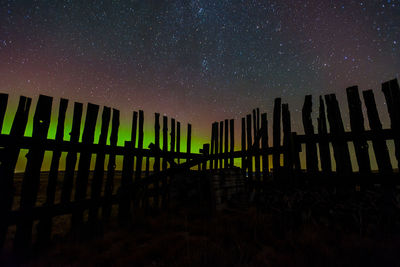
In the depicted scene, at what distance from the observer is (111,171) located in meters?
4.10

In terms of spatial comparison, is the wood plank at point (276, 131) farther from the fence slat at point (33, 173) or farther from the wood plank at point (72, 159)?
the fence slat at point (33, 173)

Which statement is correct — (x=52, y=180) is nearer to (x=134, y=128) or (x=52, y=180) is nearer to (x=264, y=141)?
(x=134, y=128)

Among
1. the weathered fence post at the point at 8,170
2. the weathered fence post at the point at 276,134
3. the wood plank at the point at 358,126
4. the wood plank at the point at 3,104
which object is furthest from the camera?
the weathered fence post at the point at 276,134

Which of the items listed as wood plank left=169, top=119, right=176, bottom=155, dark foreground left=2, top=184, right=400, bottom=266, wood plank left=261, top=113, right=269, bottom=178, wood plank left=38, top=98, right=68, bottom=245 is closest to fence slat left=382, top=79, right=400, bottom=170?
dark foreground left=2, top=184, right=400, bottom=266

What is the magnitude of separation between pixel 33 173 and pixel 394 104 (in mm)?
6681

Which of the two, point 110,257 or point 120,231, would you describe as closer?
point 110,257

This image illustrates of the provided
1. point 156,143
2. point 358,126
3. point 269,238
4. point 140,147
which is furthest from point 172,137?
point 358,126

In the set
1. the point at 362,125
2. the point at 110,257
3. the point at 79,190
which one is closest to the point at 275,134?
the point at 362,125

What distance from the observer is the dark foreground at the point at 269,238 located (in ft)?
7.39

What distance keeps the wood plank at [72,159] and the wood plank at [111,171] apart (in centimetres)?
69

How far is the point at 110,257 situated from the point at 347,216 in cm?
403

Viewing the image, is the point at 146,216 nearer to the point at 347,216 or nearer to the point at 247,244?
the point at 247,244

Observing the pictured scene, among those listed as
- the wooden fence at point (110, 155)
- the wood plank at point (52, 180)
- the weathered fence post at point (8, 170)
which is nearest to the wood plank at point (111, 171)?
the wooden fence at point (110, 155)

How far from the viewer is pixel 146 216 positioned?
4.51 m
